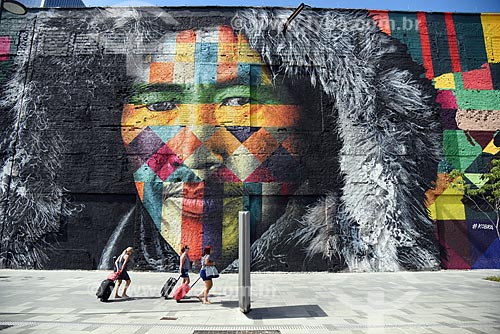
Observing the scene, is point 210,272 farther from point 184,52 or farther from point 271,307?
point 184,52

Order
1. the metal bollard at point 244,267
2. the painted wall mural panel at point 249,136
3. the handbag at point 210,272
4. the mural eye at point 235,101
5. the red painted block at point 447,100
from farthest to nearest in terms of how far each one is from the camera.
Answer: the red painted block at point 447,100, the mural eye at point 235,101, the painted wall mural panel at point 249,136, the handbag at point 210,272, the metal bollard at point 244,267

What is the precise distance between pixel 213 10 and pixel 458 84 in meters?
11.2

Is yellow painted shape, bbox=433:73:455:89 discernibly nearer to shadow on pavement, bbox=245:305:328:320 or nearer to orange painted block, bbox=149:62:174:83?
orange painted block, bbox=149:62:174:83

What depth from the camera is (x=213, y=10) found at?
13.9 m

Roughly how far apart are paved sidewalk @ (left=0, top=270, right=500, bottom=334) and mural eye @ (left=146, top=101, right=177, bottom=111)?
6.70 metres

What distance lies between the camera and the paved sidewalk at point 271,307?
5.34 metres

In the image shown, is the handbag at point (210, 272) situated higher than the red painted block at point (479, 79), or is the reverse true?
the red painted block at point (479, 79)

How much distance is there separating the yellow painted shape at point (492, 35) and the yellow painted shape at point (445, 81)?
81.4 inches

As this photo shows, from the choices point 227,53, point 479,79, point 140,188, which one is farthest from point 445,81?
point 140,188

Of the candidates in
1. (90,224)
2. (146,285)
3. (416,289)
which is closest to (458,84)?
(416,289)

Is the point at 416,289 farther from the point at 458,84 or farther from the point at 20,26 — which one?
the point at 20,26

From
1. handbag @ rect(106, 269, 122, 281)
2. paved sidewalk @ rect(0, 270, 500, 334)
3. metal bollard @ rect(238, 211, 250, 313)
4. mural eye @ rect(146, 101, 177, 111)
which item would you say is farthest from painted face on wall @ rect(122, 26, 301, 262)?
metal bollard @ rect(238, 211, 250, 313)

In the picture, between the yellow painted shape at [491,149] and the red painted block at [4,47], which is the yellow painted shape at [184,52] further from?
the yellow painted shape at [491,149]

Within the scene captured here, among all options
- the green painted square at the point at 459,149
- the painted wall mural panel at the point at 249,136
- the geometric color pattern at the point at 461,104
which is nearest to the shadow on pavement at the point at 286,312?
the painted wall mural panel at the point at 249,136
